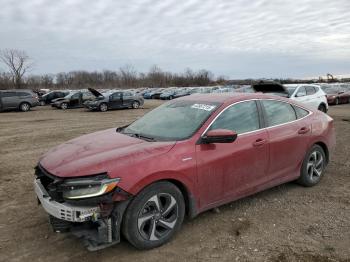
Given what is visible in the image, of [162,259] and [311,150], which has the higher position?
[311,150]

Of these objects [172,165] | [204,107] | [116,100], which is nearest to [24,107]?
[116,100]

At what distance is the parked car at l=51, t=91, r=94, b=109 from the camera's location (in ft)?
97.5

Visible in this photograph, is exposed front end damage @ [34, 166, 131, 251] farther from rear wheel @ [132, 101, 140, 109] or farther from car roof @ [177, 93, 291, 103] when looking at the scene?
rear wheel @ [132, 101, 140, 109]

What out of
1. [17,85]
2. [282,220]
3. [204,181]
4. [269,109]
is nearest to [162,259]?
[204,181]

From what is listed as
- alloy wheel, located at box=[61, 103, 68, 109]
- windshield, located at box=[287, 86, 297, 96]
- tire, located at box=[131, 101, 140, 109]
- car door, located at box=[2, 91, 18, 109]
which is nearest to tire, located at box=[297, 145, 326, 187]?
windshield, located at box=[287, 86, 297, 96]

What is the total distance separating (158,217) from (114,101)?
24158 millimetres

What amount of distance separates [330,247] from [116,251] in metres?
2.27

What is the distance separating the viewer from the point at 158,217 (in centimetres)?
391

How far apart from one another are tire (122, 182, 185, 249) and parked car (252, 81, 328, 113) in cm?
1088

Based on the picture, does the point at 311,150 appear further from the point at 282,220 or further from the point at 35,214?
the point at 35,214

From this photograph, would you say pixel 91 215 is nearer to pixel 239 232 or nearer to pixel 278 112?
pixel 239 232

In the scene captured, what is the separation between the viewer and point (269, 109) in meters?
5.29

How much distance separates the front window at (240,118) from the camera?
4.64 meters

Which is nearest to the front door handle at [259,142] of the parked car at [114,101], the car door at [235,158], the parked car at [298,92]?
the car door at [235,158]
